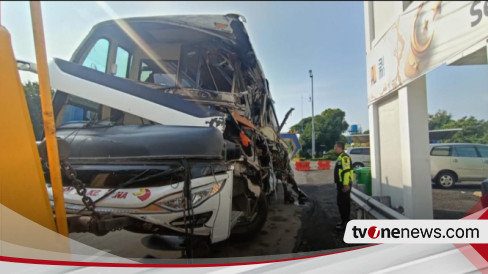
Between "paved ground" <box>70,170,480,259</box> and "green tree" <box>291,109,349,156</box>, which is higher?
"green tree" <box>291,109,349,156</box>

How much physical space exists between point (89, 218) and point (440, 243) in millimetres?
1779

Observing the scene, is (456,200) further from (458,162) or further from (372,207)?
(372,207)

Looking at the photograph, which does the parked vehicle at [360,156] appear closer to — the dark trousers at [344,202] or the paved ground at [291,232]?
the paved ground at [291,232]

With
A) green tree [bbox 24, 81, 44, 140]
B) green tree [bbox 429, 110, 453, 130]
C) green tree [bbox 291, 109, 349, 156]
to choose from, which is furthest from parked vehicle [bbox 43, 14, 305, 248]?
green tree [bbox 429, 110, 453, 130]

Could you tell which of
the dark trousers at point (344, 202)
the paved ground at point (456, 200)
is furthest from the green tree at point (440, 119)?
the dark trousers at point (344, 202)

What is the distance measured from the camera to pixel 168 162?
136cm

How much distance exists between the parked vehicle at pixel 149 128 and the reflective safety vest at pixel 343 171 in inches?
28.2

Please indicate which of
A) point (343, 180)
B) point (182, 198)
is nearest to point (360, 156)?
point (343, 180)

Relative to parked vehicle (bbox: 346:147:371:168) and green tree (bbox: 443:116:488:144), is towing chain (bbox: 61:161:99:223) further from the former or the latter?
green tree (bbox: 443:116:488:144)

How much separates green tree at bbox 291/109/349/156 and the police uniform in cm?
11

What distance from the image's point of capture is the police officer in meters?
1.49

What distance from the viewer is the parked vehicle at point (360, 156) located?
154 cm

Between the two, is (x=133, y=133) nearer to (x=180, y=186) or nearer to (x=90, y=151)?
(x=90, y=151)

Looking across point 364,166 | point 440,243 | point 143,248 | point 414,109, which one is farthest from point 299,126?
point 143,248
